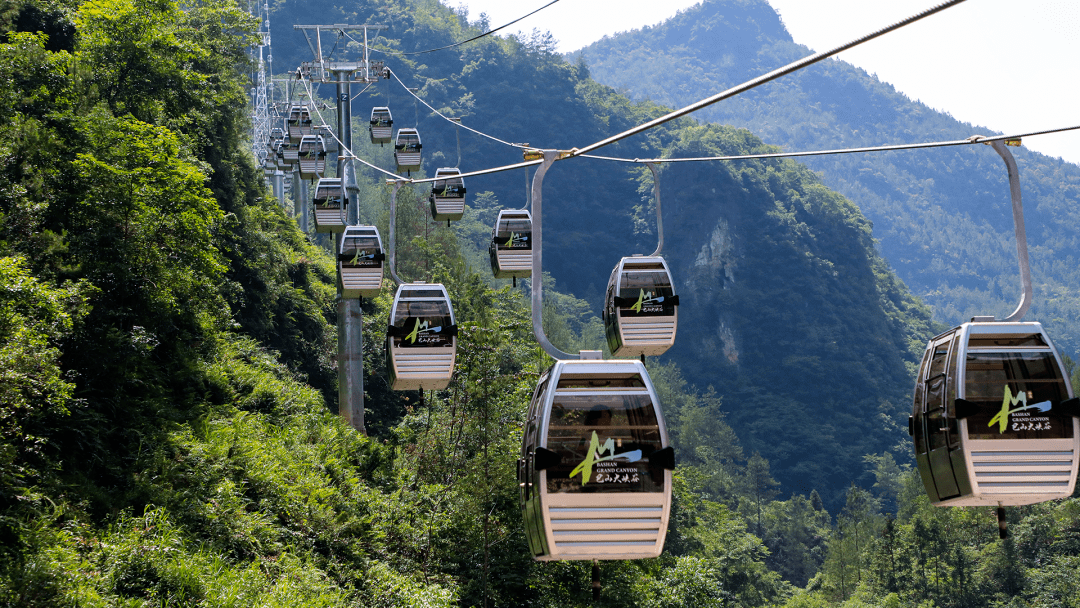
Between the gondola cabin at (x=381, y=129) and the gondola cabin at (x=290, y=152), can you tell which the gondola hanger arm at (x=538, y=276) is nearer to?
the gondola cabin at (x=381, y=129)

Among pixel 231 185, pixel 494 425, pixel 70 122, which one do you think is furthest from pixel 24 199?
pixel 231 185

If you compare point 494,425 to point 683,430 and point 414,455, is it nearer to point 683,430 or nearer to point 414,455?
point 414,455

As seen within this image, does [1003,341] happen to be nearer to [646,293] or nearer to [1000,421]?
[1000,421]

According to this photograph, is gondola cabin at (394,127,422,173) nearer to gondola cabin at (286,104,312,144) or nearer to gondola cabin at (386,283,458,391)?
gondola cabin at (286,104,312,144)

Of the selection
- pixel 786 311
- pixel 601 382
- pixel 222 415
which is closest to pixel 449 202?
pixel 222 415

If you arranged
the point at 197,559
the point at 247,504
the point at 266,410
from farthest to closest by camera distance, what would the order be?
the point at 266,410
the point at 247,504
the point at 197,559

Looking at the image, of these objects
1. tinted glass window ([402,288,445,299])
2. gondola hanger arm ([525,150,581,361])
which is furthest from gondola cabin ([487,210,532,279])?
gondola hanger arm ([525,150,581,361])

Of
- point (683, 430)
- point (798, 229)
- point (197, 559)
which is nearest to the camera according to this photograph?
point (197, 559)
